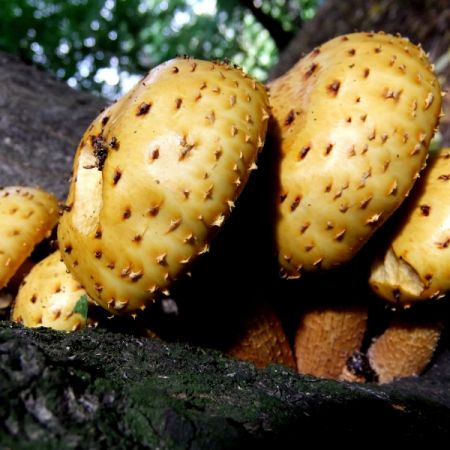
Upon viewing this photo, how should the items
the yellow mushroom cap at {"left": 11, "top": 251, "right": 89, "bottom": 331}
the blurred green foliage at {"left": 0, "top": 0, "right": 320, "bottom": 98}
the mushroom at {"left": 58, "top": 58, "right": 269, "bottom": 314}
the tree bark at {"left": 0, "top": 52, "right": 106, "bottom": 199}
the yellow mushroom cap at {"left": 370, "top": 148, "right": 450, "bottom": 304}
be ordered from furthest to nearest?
the blurred green foliage at {"left": 0, "top": 0, "right": 320, "bottom": 98} → the tree bark at {"left": 0, "top": 52, "right": 106, "bottom": 199} → the yellow mushroom cap at {"left": 11, "top": 251, "right": 89, "bottom": 331} → the yellow mushroom cap at {"left": 370, "top": 148, "right": 450, "bottom": 304} → the mushroom at {"left": 58, "top": 58, "right": 269, "bottom": 314}

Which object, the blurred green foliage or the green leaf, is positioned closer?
the green leaf

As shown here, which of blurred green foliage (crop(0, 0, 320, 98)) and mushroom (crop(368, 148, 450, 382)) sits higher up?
mushroom (crop(368, 148, 450, 382))

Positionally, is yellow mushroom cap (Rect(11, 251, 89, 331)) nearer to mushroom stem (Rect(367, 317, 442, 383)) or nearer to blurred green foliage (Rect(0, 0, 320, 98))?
mushroom stem (Rect(367, 317, 442, 383))

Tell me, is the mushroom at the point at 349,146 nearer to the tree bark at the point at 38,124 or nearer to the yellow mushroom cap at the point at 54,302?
the yellow mushroom cap at the point at 54,302

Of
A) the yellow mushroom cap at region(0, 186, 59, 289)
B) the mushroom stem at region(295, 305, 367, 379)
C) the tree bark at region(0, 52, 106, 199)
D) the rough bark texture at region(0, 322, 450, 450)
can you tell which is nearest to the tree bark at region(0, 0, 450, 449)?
the rough bark texture at region(0, 322, 450, 450)

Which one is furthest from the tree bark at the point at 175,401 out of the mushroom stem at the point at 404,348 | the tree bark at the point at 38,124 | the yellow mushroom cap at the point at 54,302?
the tree bark at the point at 38,124

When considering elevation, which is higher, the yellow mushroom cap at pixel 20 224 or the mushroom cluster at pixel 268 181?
Answer: the mushroom cluster at pixel 268 181

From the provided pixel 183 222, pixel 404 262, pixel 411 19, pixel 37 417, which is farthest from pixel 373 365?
pixel 411 19

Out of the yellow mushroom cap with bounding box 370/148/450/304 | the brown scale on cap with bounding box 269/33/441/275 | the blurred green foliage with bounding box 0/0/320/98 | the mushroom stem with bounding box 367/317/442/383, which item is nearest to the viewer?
the brown scale on cap with bounding box 269/33/441/275
